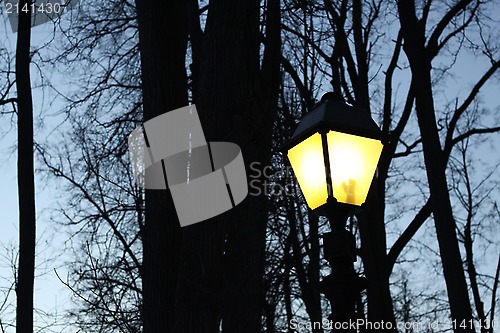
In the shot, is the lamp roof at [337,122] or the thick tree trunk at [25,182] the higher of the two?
the thick tree trunk at [25,182]

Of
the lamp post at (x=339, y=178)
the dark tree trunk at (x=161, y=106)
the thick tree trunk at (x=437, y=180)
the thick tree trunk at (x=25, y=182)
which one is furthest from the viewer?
the thick tree trunk at (x=437, y=180)

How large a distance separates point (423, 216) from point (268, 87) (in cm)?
696

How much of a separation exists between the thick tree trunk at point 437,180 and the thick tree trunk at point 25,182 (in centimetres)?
569

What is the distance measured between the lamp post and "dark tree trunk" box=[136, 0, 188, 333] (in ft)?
7.30

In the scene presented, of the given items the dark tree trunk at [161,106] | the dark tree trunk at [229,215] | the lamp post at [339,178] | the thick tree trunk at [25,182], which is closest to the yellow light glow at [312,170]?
the lamp post at [339,178]

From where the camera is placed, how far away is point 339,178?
4.21 m

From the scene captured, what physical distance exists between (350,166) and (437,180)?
7.19m

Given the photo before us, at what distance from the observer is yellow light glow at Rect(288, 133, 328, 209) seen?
4.24 m

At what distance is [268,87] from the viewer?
Answer: 24.6ft

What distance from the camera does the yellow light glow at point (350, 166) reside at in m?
4.21

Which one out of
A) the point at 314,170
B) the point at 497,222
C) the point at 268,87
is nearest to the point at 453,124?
the point at 497,222

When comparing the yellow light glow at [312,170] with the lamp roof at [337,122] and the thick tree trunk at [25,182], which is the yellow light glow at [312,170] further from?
the thick tree trunk at [25,182]

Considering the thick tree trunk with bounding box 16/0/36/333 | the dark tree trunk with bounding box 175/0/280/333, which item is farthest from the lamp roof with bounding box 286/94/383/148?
the thick tree trunk with bounding box 16/0/36/333

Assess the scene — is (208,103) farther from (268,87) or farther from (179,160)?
(268,87)
